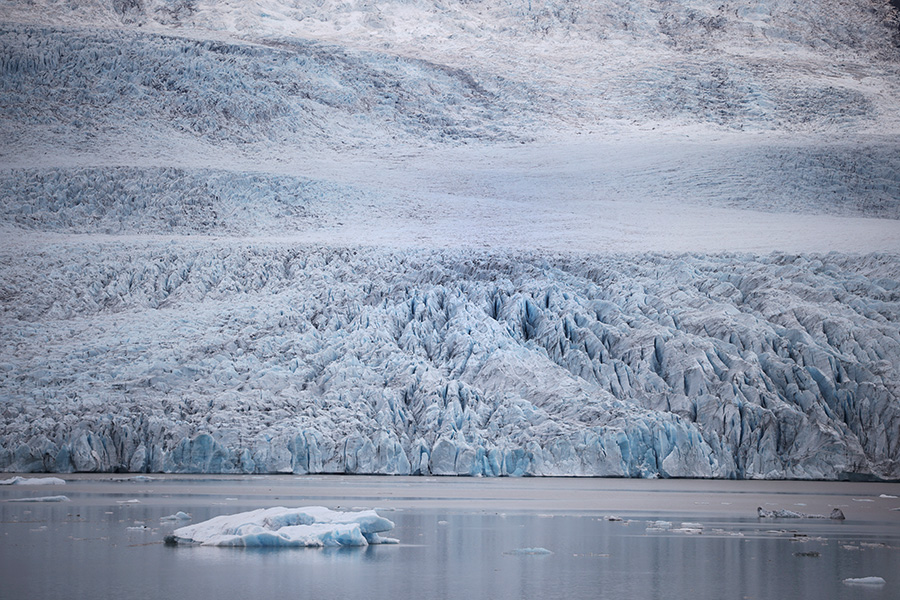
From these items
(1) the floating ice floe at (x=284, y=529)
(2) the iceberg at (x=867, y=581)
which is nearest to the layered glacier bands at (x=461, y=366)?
(1) the floating ice floe at (x=284, y=529)

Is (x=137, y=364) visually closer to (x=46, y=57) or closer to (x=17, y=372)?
A: (x=17, y=372)

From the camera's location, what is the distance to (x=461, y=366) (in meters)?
22.1

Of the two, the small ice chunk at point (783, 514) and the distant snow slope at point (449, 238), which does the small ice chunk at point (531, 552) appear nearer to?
the small ice chunk at point (783, 514)

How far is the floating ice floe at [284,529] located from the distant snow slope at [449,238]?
8.72 metres

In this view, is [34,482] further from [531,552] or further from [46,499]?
[531,552]

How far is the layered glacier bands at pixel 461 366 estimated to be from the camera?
19531mm

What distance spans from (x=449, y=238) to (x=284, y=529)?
69.9 ft

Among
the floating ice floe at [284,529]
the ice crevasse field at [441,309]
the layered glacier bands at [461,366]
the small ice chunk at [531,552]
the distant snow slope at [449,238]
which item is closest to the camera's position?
the small ice chunk at [531,552]

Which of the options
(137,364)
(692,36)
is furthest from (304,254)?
(692,36)

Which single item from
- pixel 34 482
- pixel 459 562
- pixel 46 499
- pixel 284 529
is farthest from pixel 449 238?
pixel 459 562

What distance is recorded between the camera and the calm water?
27.4 ft

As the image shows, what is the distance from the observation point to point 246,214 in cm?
A: 3531

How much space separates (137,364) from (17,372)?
223 centimetres

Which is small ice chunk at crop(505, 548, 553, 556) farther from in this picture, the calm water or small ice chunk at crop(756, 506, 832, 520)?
small ice chunk at crop(756, 506, 832, 520)
